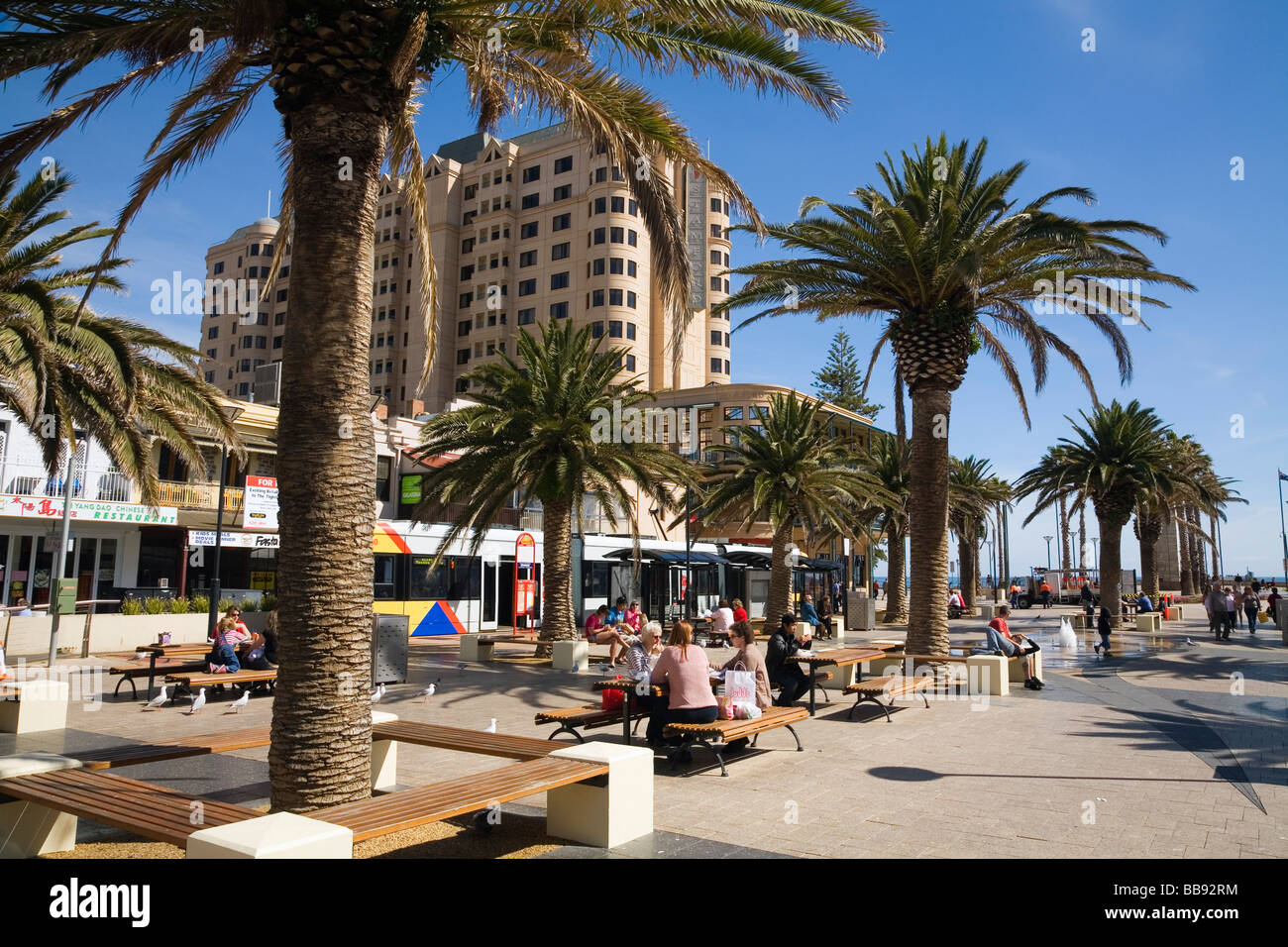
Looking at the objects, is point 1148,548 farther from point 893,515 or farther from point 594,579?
point 594,579

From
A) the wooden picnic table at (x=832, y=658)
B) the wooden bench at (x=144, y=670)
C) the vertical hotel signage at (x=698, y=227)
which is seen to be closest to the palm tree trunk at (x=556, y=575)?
the wooden picnic table at (x=832, y=658)

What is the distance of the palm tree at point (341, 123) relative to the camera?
5.81 metres

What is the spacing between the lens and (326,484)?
5883 millimetres

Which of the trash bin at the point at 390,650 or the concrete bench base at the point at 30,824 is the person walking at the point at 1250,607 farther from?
the concrete bench base at the point at 30,824

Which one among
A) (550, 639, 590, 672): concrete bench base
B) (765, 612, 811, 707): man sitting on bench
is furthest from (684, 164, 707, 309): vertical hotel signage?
→ (765, 612, 811, 707): man sitting on bench

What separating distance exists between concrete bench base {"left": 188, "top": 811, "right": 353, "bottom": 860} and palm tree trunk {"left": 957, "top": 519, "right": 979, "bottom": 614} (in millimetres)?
42006

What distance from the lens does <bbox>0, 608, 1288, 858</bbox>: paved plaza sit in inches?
244

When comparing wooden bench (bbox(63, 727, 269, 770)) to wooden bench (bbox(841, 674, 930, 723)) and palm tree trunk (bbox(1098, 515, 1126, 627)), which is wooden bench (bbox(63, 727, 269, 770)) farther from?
palm tree trunk (bbox(1098, 515, 1126, 627))

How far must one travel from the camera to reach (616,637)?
17984 mm

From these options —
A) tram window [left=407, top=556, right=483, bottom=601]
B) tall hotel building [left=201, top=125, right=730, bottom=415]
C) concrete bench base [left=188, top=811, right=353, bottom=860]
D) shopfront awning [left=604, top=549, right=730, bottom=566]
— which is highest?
tall hotel building [left=201, top=125, right=730, bottom=415]

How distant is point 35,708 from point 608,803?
8.19 m

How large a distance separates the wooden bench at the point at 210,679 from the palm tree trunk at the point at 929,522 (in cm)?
1101
